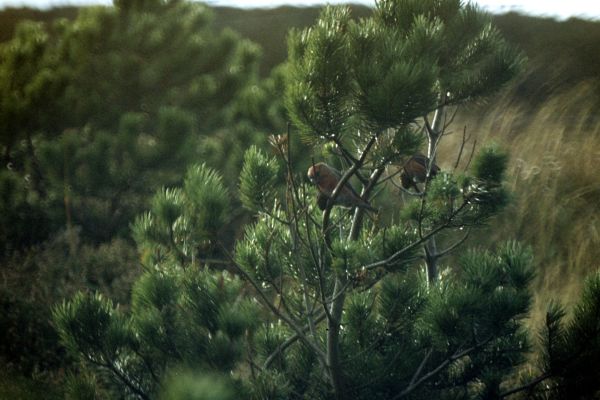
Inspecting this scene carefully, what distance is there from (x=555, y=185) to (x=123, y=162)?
377 cm

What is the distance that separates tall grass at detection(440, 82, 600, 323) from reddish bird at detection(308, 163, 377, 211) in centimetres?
219

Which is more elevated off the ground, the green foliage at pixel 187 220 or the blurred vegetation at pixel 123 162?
the green foliage at pixel 187 220

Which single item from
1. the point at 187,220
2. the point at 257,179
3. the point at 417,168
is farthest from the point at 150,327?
the point at 417,168

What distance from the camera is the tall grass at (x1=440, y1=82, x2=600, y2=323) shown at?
557 cm

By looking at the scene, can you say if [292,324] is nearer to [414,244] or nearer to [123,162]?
[414,244]

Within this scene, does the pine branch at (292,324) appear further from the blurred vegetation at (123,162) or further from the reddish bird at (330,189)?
the blurred vegetation at (123,162)

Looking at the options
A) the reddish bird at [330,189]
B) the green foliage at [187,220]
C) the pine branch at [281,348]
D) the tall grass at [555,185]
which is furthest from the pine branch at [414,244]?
the tall grass at [555,185]

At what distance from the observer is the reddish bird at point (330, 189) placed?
276 cm

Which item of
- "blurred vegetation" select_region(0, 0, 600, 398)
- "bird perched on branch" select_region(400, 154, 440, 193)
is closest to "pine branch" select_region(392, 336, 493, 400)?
"bird perched on branch" select_region(400, 154, 440, 193)

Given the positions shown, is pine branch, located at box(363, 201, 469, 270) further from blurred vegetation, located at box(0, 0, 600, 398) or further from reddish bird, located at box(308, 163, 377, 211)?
blurred vegetation, located at box(0, 0, 600, 398)

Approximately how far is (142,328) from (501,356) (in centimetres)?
137

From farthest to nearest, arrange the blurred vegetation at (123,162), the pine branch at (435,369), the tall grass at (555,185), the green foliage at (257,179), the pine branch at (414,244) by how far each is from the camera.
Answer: the blurred vegetation at (123,162) → the tall grass at (555,185) → the pine branch at (435,369) → the green foliage at (257,179) → the pine branch at (414,244)

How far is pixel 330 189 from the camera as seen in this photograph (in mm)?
2801

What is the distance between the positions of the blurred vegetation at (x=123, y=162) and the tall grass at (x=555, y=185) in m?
0.01
